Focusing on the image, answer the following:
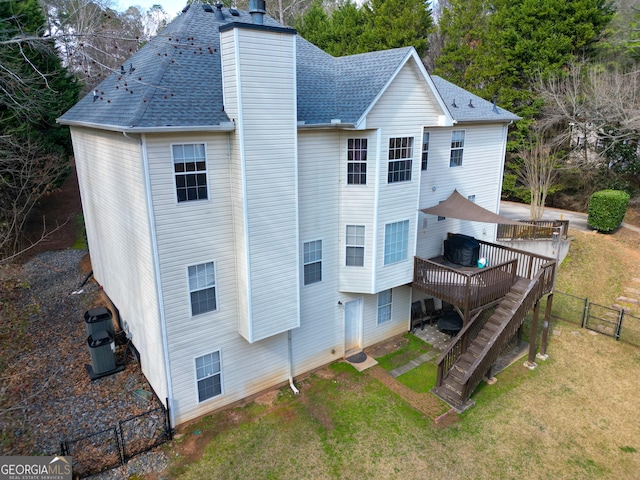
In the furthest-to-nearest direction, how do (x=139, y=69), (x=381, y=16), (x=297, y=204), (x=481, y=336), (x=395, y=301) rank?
(x=381, y=16), (x=395, y=301), (x=481, y=336), (x=139, y=69), (x=297, y=204)

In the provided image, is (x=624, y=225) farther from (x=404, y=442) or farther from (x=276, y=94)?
(x=276, y=94)

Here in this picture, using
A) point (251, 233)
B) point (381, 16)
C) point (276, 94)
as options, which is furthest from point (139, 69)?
point (381, 16)

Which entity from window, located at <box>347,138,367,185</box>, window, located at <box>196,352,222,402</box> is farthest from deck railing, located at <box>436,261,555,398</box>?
window, located at <box>196,352,222,402</box>

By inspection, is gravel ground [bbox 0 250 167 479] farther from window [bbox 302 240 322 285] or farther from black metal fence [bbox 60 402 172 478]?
window [bbox 302 240 322 285]

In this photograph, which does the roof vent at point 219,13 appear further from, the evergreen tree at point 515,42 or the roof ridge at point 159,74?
the evergreen tree at point 515,42

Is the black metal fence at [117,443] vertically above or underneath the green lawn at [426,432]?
above

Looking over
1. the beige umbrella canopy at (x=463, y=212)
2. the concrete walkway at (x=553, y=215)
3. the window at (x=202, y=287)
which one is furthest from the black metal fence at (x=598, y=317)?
the window at (x=202, y=287)
